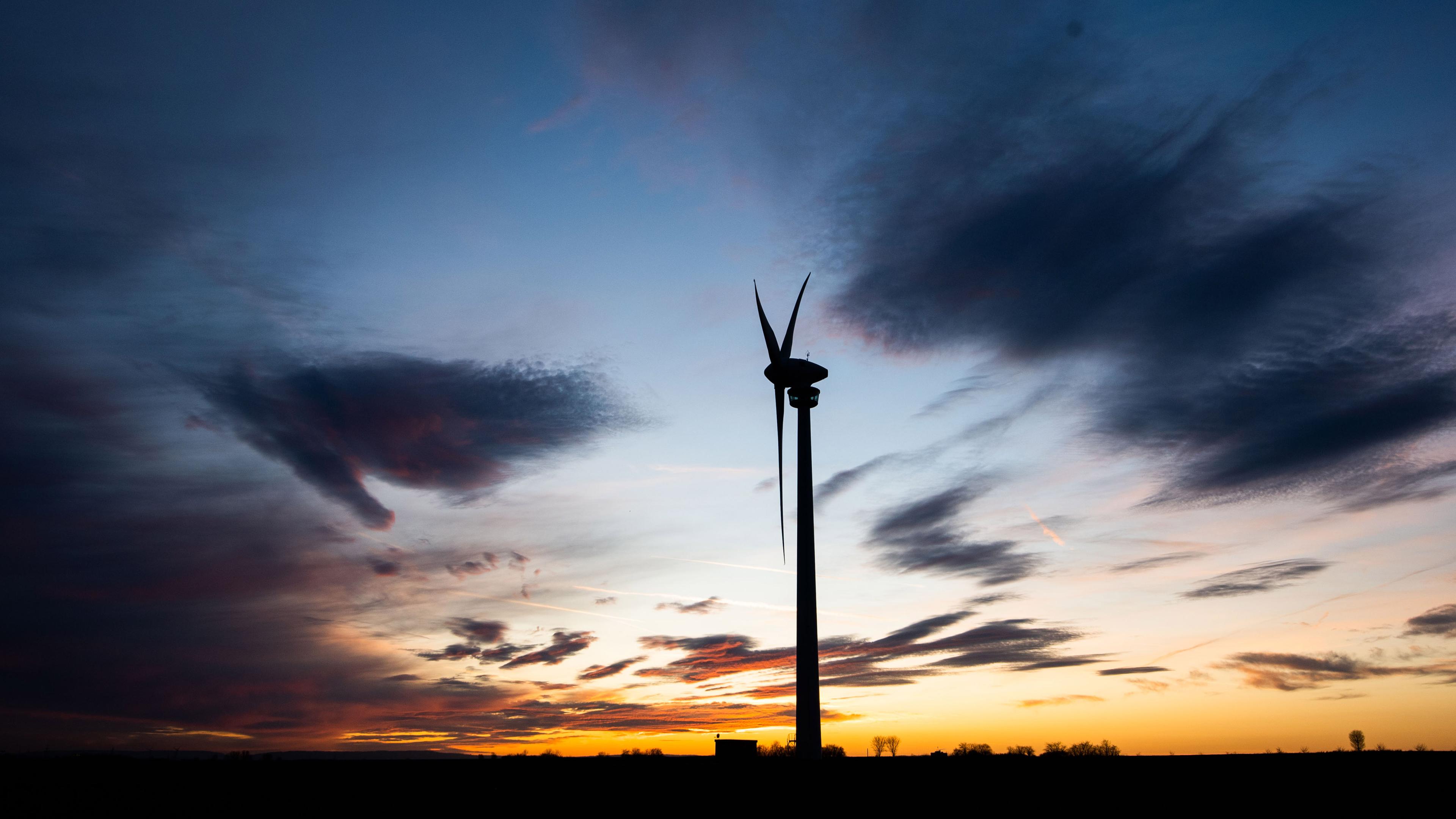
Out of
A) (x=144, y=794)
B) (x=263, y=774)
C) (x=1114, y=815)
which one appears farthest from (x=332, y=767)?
(x=1114, y=815)

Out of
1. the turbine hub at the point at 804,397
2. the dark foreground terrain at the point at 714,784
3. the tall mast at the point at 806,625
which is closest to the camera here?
the dark foreground terrain at the point at 714,784

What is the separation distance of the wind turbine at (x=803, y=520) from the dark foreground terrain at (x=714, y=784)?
8.73m

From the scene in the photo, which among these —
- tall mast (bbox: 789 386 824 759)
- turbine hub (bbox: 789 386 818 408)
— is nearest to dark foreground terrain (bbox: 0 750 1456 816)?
tall mast (bbox: 789 386 824 759)

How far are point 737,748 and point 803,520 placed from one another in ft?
86.3

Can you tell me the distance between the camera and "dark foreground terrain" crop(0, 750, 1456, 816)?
47875mm

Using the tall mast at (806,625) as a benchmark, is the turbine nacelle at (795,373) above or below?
above

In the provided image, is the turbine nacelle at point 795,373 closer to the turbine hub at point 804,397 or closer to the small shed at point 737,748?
the turbine hub at point 804,397

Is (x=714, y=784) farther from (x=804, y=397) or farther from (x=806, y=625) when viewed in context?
(x=804, y=397)

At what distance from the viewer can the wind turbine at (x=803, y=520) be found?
8975 centimetres

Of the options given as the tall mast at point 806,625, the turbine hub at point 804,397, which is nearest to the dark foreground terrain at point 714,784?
the tall mast at point 806,625

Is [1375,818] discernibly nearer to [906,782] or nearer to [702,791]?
[906,782]

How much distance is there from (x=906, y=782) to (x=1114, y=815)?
17.7 metres

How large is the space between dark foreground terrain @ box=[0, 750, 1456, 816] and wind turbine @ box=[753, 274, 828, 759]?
344 inches

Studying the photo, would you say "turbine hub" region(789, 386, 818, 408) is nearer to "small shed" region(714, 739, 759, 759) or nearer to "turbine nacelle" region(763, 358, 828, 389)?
"turbine nacelle" region(763, 358, 828, 389)
